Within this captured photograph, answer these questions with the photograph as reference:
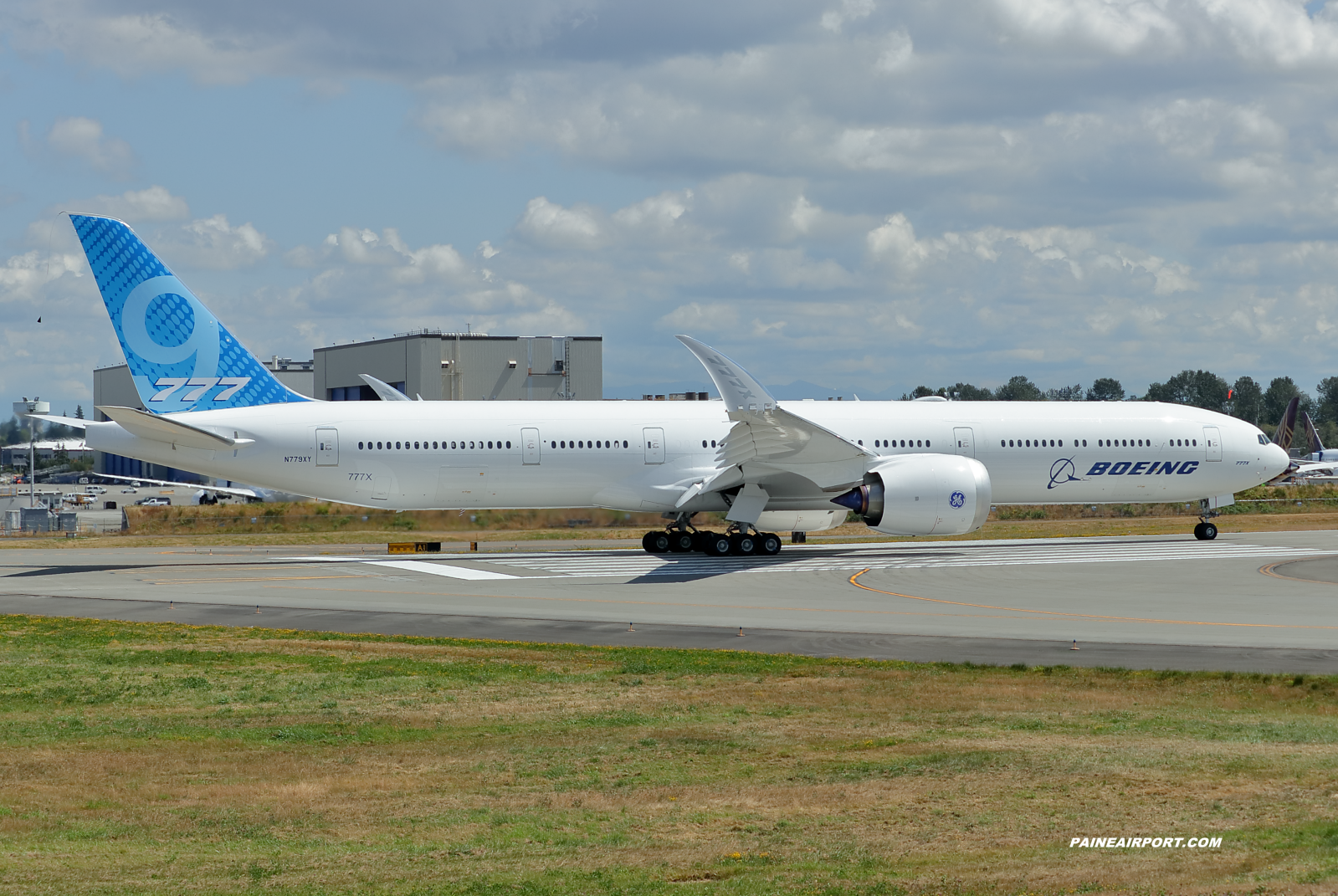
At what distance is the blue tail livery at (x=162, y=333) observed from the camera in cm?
3441

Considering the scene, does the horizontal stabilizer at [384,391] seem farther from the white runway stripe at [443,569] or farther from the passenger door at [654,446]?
the passenger door at [654,446]

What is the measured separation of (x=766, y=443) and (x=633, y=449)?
16.6 ft

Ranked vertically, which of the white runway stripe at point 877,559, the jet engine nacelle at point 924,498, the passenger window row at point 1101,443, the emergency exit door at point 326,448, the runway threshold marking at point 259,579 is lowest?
the runway threshold marking at point 259,579

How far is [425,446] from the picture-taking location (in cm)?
3550

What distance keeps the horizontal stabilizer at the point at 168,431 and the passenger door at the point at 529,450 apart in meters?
7.25

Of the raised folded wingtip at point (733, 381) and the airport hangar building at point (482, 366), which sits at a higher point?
the airport hangar building at point (482, 366)

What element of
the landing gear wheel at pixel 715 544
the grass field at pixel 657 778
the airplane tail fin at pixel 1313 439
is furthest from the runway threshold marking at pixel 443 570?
the airplane tail fin at pixel 1313 439

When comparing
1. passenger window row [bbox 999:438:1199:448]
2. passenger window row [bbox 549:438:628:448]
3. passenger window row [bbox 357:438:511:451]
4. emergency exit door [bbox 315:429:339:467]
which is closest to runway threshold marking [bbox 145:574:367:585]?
emergency exit door [bbox 315:429:339:467]

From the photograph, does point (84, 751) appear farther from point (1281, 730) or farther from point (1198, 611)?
point (1198, 611)

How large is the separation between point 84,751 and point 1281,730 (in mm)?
11378

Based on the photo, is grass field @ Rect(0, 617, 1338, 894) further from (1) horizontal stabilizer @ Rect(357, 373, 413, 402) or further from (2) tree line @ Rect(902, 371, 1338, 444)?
(2) tree line @ Rect(902, 371, 1338, 444)

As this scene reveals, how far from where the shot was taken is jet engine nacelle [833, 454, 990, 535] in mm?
32656

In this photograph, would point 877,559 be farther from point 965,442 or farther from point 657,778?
point 657,778

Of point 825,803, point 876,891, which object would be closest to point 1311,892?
point 876,891
